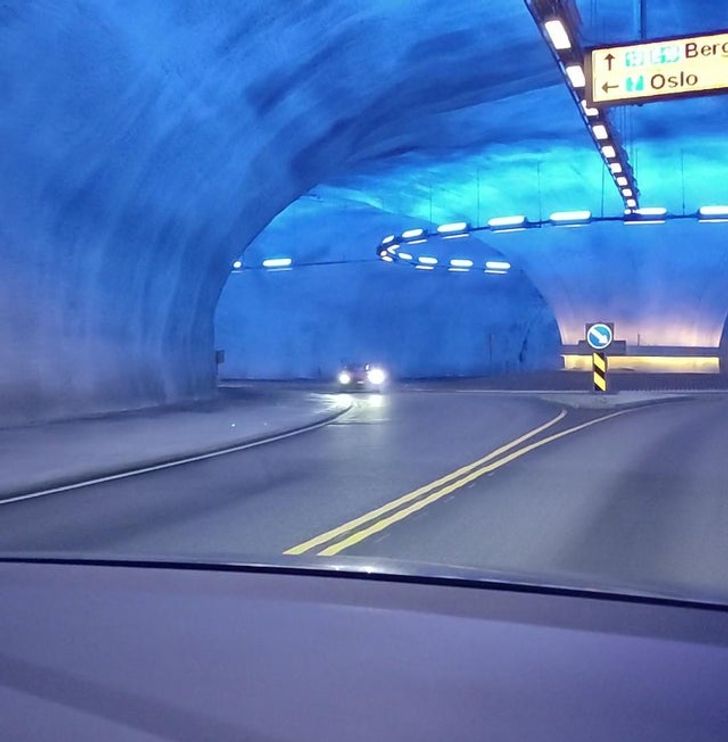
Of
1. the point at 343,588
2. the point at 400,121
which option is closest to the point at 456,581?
the point at 343,588

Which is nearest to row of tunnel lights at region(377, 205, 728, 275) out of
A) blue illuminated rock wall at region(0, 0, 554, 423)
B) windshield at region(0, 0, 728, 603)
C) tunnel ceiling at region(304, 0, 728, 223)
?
windshield at region(0, 0, 728, 603)

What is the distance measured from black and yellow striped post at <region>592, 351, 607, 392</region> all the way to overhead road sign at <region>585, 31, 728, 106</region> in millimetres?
16509

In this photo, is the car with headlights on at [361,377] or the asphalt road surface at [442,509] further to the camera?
the car with headlights on at [361,377]

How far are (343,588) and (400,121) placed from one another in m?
22.6

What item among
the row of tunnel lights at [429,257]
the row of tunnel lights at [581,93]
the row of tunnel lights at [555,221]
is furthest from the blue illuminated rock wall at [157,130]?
the row of tunnel lights at [429,257]

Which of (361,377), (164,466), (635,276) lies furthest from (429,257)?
(164,466)

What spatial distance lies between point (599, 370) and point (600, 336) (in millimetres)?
1206

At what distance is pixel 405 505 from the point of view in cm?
1066

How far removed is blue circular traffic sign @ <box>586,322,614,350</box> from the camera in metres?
29.6

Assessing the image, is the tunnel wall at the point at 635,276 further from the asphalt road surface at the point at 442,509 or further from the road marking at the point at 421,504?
the road marking at the point at 421,504

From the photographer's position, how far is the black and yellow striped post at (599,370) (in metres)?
30.1

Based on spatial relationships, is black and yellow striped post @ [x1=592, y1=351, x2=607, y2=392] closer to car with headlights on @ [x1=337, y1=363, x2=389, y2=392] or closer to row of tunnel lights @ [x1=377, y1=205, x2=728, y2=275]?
row of tunnel lights @ [x1=377, y1=205, x2=728, y2=275]

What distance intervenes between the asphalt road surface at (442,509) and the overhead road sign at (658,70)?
483 centimetres

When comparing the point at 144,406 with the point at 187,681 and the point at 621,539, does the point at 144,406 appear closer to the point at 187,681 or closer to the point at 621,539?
the point at 621,539
